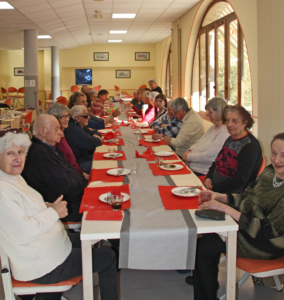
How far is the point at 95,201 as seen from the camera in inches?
78.3

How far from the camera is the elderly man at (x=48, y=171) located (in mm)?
2330

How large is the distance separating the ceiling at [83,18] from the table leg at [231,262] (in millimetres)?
6928

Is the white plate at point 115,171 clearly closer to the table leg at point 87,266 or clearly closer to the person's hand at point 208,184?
the person's hand at point 208,184

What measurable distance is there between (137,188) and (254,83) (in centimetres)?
396

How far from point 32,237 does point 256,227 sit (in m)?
1.16

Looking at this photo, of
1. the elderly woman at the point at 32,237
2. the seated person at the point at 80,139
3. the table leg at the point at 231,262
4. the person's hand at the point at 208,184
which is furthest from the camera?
the seated person at the point at 80,139

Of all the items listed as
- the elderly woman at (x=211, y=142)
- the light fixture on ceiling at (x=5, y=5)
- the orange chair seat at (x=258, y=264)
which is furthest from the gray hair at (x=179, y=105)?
the light fixture on ceiling at (x=5, y=5)

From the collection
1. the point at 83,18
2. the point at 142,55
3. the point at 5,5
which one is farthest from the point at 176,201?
the point at 142,55

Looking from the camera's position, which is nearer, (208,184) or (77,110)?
(208,184)

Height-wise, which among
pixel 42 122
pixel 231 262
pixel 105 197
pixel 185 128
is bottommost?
pixel 231 262

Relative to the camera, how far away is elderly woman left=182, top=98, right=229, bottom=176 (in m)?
3.21

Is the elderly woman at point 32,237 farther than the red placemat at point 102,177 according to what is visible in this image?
No

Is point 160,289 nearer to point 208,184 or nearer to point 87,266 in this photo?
point 87,266

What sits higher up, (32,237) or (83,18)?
(83,18)
